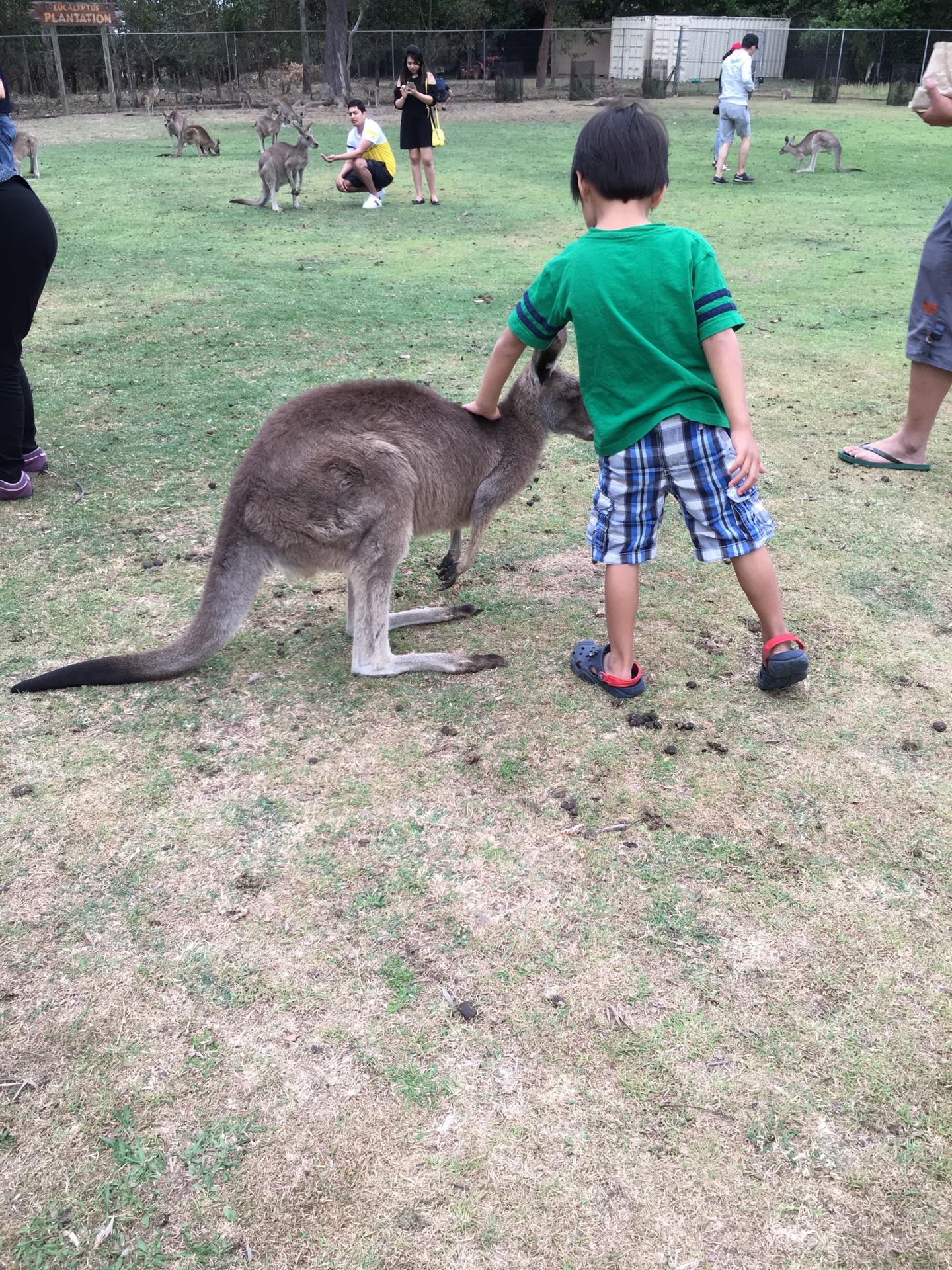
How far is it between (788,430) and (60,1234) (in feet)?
13.4

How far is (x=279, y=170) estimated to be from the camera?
10461 millimetres

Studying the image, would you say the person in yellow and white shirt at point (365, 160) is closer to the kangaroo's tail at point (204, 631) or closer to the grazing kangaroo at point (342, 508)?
the grazing kangaroo at point (342, 508)

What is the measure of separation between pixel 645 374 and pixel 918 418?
6.94ft

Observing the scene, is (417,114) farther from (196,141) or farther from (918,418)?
(918,418)

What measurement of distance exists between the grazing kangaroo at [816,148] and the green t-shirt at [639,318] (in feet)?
40.0

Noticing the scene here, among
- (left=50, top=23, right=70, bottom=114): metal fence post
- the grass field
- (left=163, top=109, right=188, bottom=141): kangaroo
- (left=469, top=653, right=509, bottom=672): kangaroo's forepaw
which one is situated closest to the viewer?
the grass field

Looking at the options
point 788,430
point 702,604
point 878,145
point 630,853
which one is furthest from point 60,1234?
point 878,145

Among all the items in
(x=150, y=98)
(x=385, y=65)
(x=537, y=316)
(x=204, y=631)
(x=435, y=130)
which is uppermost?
(x=385, y=65)

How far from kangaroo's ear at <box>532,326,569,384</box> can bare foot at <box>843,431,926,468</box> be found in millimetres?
1789

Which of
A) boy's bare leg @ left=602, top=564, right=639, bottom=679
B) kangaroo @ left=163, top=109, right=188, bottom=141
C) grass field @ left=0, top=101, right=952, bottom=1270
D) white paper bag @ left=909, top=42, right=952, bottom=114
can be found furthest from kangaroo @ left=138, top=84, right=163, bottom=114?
boy's bare leg @ left=602, top=564, right=639, bottom=679

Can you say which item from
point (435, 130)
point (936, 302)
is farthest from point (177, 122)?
point (936, 302)

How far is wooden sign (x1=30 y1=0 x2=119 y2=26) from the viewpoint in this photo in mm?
20391

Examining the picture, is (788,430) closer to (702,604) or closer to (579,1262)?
(702,604)

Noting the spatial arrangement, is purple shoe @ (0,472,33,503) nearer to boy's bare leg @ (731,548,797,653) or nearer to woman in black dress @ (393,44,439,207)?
boy's bare leg @ (731,548,797,653)
